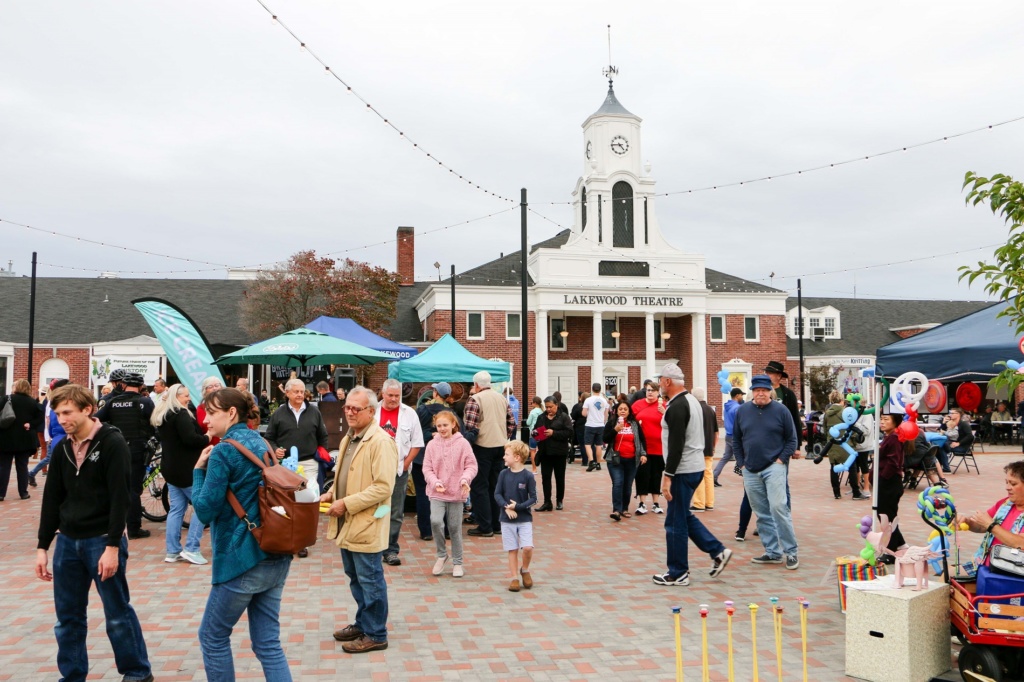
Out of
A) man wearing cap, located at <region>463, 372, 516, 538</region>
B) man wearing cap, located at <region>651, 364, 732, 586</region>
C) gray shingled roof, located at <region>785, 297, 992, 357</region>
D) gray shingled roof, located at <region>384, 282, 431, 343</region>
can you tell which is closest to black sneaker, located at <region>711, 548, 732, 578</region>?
man wearing cap, located at <region>651, 364, 732, 586</region>

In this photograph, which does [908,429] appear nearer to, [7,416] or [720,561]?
[720,561]

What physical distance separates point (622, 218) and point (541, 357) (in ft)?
26.2

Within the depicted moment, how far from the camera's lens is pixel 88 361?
1388 inches

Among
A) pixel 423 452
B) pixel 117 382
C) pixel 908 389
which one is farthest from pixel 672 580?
pixel 117 382

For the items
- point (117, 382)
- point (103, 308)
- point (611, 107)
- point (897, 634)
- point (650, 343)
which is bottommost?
point (897, 634)

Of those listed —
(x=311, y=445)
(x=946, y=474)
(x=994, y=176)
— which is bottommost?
(x=946, y=474)

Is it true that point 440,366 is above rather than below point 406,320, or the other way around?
below

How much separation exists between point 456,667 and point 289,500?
1.90m

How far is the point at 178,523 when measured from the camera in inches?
311

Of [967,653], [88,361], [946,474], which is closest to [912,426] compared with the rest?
[967,653]

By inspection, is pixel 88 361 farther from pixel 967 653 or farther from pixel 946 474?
pixel 967 653

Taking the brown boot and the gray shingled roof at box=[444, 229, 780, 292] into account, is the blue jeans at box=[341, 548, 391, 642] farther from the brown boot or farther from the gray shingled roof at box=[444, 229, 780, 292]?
the gray shingled roof at box=[444, 229, 780, 292]

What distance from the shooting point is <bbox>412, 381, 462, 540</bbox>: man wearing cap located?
9.38 meters

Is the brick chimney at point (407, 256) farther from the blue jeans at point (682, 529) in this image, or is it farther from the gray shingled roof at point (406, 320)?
the blue jeans at point (682, 529)
